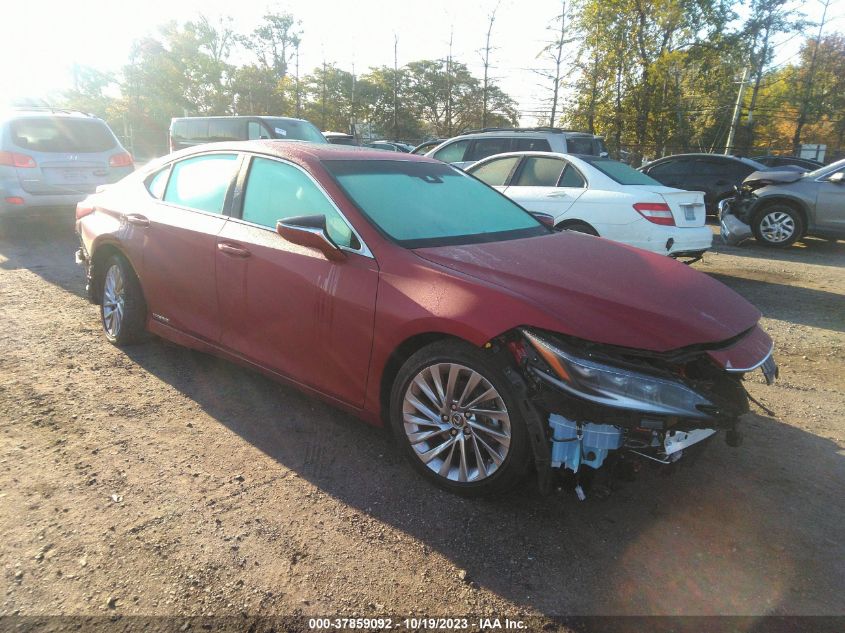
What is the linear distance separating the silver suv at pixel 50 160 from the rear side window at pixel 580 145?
713 cm

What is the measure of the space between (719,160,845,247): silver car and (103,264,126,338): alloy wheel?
28.6ft

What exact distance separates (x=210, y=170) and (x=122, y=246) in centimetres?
98

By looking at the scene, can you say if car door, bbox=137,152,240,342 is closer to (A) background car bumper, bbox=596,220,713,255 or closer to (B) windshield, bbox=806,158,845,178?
(A) background car bumper, bbox=596,220,713,255

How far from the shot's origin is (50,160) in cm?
866

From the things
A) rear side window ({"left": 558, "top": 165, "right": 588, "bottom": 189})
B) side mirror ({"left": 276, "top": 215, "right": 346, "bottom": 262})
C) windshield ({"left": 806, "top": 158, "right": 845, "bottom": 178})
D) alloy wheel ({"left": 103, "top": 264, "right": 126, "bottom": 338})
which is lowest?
alloy wheel ({"left": 103, "top": 264, "right": 126, "bottom": 338})

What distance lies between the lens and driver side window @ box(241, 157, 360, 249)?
125 inches

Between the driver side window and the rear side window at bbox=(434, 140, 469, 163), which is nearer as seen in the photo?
the driver side window

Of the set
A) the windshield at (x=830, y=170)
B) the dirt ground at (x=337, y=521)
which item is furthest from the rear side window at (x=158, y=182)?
the windshield at (x=830, y=170)

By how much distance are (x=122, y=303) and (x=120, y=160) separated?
607cm

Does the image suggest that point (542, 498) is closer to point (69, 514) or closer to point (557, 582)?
point (557, 582)

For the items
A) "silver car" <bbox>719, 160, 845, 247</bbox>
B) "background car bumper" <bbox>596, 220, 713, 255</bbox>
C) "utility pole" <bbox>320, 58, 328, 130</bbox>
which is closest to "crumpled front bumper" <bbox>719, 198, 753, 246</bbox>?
"silver car" <bbox>719, 160, 845, 247</bbox>

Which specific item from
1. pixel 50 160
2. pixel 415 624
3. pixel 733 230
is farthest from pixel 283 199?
pixel 733 230

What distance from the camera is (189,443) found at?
10.8 feet

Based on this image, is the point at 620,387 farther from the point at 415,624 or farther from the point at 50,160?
the point at 50,160
